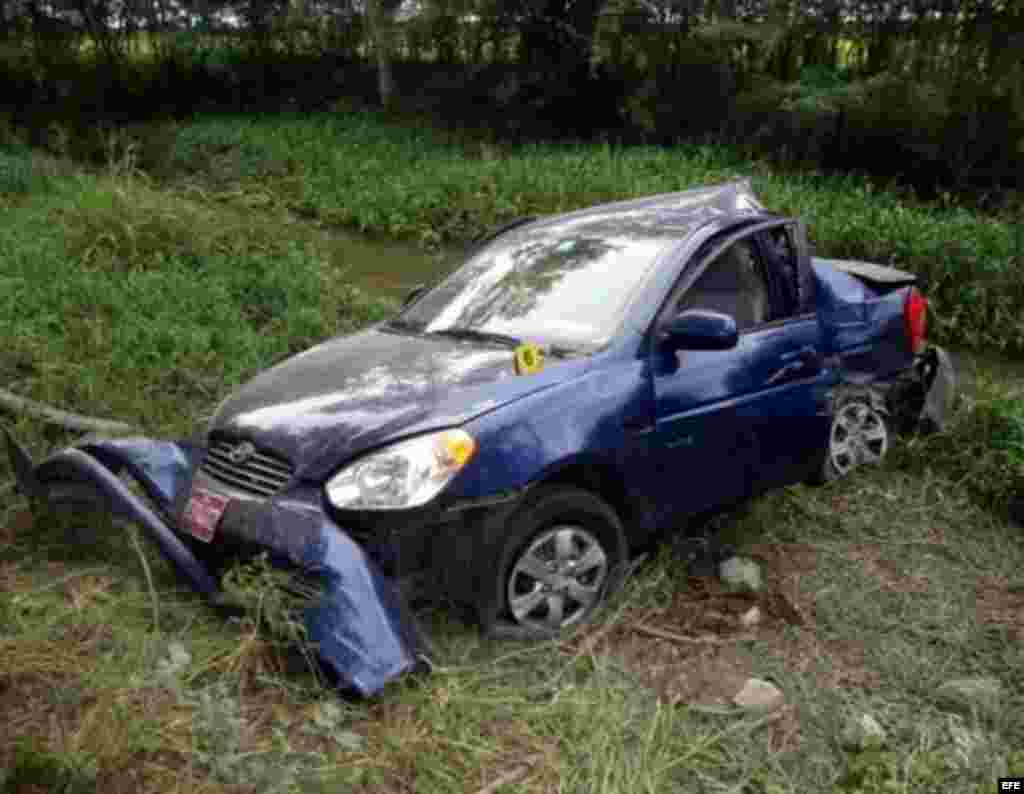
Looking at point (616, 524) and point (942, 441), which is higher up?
point (616, 524)

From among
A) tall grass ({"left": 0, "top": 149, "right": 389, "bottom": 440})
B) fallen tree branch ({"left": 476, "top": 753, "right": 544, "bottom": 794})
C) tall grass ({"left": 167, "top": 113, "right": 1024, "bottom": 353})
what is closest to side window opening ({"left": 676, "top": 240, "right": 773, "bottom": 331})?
fallen tree branch ({"left": 476, "top": 753, "right": 544, "bottom": 794})

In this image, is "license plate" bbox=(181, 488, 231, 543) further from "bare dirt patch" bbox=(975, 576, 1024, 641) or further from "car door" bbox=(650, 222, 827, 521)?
"bare dirt patch" bbox=(975, 576, 1024, 641)

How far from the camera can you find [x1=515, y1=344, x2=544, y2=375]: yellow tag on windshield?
3.57m

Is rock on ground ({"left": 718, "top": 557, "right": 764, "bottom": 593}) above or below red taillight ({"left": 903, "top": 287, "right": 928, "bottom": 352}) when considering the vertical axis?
below

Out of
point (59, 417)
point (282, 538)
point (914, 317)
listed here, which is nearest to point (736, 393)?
point (914, 317)

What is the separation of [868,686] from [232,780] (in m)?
2.11

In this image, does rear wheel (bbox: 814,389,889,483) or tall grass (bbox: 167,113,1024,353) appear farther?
tall grass (bbox: 167,113,1024,353)

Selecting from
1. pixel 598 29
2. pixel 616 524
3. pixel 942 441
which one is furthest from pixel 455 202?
pixel 616 524

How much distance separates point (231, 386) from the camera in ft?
19.5

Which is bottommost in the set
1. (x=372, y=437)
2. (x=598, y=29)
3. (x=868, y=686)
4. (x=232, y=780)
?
(x=868, y=686)

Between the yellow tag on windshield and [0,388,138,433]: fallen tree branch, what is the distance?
232 cm

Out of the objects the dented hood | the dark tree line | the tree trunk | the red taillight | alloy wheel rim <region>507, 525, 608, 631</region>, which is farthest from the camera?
the tree trunk

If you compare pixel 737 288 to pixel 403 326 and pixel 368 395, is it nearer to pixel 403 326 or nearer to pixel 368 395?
pixel 403 326

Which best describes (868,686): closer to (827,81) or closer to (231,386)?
(231,386)
